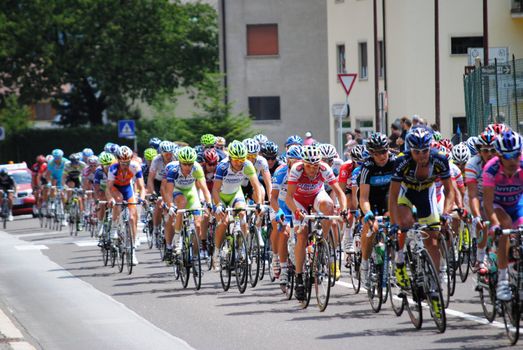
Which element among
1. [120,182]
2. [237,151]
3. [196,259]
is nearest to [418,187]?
[237,151]

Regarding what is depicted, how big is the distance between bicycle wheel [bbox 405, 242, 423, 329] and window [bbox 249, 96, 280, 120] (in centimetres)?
4933

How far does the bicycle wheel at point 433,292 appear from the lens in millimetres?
11000

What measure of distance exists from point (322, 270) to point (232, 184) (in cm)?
376

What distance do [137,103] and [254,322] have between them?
7075 centimetres

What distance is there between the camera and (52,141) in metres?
65.6

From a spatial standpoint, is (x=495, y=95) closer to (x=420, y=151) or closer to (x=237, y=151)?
(x=237, y=151)

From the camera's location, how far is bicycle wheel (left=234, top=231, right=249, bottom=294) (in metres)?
15.1

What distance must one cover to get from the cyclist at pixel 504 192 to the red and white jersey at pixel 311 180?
3.12 meters

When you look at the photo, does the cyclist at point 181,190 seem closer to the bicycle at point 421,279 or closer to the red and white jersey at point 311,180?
the red and white jersey at point 311,180

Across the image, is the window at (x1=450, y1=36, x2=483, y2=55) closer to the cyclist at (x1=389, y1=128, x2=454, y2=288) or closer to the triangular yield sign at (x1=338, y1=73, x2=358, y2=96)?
the triangular yield sign at (x1=338, y1=73, x2=358, y2=96)

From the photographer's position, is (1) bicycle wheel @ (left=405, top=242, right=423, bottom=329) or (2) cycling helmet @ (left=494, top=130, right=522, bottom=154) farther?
(1) bicycle wheel @ (left=405, top=242, right=423, bottom=329)

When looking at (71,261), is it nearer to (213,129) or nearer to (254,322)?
(254,322)

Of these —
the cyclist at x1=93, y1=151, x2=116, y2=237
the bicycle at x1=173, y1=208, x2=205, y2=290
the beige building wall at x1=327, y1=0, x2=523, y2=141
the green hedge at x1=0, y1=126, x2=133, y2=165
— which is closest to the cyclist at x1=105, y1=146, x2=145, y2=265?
the cyclist at x1=93, y1=151, x2=116, y2=237

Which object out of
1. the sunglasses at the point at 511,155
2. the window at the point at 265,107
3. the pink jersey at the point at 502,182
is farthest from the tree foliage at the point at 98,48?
the sunglasses at the point at 511,155
